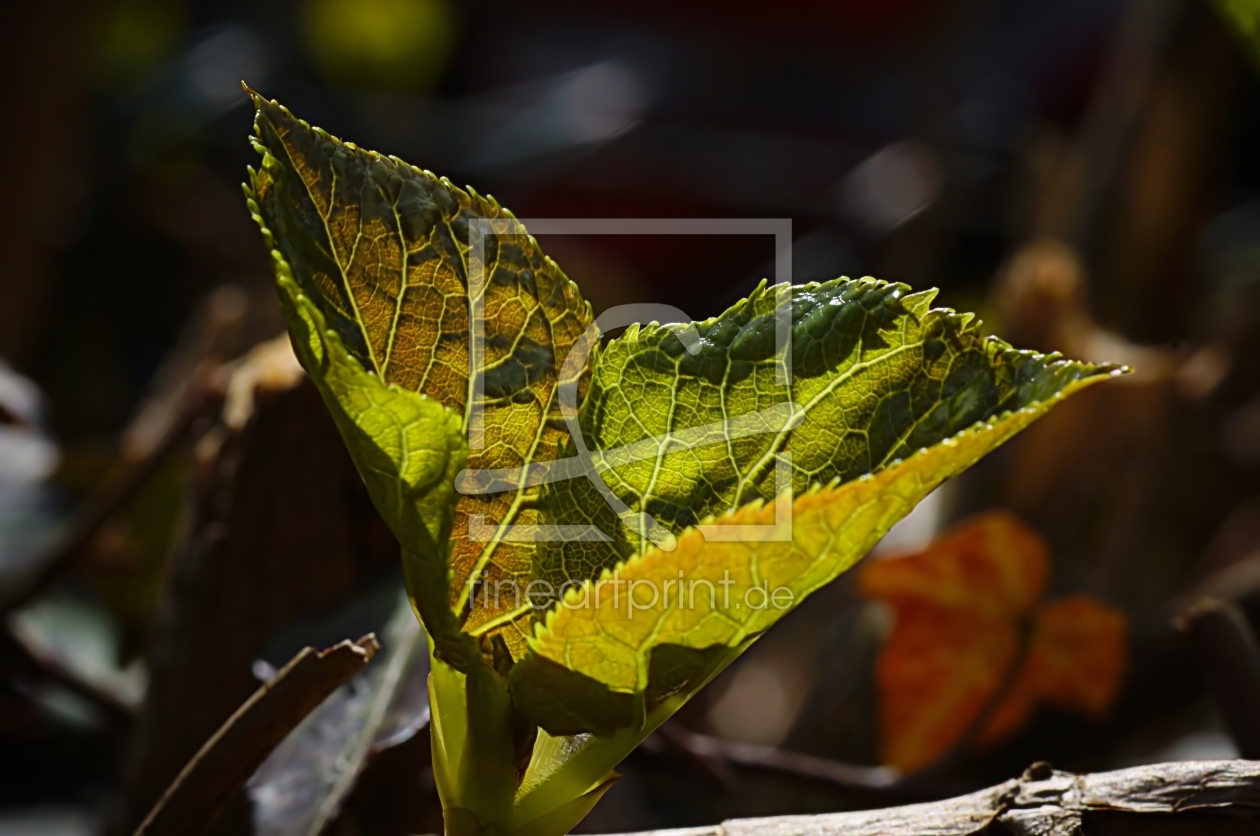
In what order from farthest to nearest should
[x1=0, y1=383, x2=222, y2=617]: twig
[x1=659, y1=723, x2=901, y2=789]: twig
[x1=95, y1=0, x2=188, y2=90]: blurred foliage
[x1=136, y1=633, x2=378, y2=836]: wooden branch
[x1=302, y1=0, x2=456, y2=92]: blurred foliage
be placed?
[x1=302, y1=0, x2=456, y2=92]: blurred foliage
[x1=95, y1=0, x2=188, y2=90]: blurred foliage
[x1=0, y1=383, x2=222, y2=617]: twig
[x1=659, y1=723, x2=901, y2=789]: twig
[x1=136, y1=633, x2=378, y2=836]: wooden branch

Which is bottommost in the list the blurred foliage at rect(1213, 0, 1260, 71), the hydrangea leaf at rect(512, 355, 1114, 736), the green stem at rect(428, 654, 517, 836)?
the green stem at rect(428, 654, 517, 836)

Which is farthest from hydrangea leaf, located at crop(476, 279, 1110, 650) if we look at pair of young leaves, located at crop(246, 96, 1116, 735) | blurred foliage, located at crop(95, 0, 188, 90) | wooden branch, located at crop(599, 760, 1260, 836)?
blurred foliage, located at crop(95, 0, 188, 90)

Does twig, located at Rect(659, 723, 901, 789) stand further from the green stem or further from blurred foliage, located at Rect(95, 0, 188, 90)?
blurred foliage, located at Rect(95, 0, 188, 90)

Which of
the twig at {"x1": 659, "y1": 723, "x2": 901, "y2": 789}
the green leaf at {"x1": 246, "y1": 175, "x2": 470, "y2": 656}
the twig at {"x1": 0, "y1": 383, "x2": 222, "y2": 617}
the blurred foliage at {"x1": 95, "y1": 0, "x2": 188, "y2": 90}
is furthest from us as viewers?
the blurred foliage at {"x1": 95, "y1": 0, "x2": 188, "y2": 90}

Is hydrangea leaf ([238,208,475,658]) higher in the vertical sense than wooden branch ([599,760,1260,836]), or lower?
higher

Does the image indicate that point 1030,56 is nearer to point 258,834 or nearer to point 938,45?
point 938,45

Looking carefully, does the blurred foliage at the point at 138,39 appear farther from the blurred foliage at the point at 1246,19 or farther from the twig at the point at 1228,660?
the twig at the point at 1228,660

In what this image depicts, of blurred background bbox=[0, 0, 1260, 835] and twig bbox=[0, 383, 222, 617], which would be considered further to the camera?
twig bbox=[0, 383, 222, 617]

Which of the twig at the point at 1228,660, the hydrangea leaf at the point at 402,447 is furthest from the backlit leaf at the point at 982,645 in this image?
the hydrangea leaf at the point at 402,447
